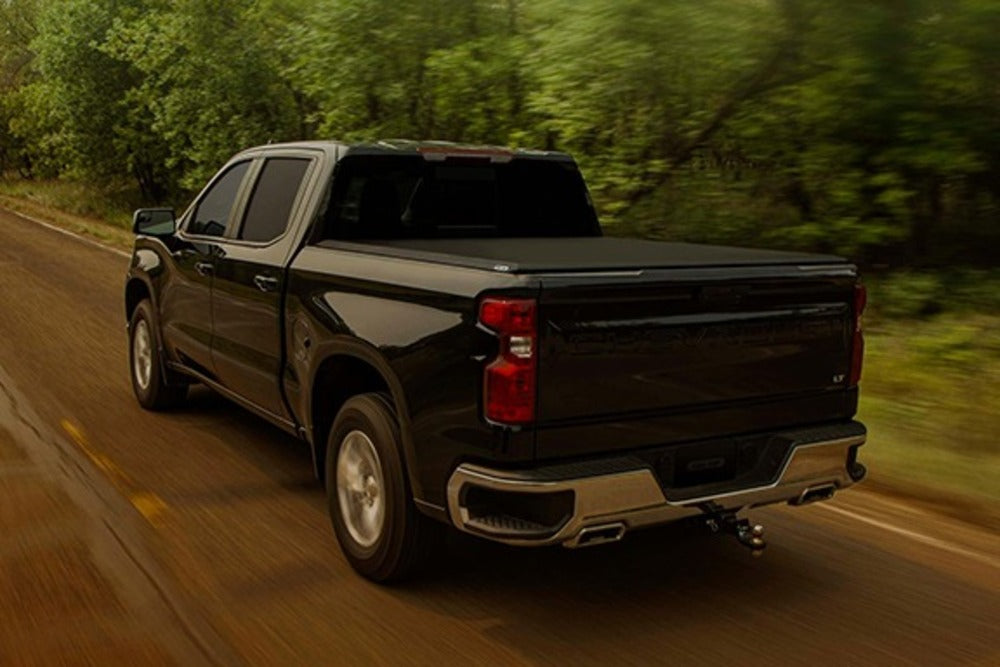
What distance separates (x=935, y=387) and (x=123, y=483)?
207 inches

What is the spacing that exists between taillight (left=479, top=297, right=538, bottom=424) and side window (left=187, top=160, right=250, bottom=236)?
9.95 ft

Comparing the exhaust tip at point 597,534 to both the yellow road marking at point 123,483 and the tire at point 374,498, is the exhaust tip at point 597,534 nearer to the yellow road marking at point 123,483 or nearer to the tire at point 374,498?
the tire at point 374,498

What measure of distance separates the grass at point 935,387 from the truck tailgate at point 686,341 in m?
1.61

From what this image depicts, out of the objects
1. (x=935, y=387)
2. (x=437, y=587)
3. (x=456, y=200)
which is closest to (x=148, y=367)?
(x=456, y=200)

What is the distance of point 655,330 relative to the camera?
3.86m

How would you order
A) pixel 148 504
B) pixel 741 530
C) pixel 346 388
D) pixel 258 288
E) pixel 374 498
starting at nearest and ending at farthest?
pixel 741 530 < pixel 374 498 < pixel 346 388 < pixel 148 504 < pixel 258 288

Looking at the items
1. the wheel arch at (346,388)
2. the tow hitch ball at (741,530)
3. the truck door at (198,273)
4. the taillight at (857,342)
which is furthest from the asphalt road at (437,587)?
the taillight at (857,342)

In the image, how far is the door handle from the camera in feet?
17.2

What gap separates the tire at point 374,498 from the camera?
4.20 metres

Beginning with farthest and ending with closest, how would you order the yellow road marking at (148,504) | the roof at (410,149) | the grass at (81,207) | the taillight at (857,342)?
the grass at (81,207)
the roof at (410,149)
the yellow road marking at (148,504)
the taillight at (857,342)

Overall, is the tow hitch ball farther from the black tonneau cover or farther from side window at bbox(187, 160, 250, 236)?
side window at bbox(187, 160, 250, 236)

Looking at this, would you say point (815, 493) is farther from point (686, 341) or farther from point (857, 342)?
point (686, 341)

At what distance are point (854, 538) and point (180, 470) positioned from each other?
3.59 meters

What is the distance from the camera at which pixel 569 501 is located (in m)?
3.66
